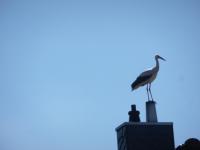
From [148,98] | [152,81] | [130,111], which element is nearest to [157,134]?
[130,111]

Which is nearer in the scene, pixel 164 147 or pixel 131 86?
pixel 164 147

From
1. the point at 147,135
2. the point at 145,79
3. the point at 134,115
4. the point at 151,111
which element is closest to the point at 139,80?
the point at 145,79

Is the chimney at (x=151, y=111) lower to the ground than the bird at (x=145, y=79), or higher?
lower

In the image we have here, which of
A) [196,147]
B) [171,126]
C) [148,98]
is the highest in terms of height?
[148,98]

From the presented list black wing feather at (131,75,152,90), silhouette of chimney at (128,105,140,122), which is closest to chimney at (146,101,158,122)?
silhouette of chimney at (128,105,140,122)

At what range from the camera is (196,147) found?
12.4 meters

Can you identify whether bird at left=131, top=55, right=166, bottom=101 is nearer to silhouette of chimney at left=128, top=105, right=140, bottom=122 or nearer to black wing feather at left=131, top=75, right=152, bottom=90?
black wing feather at left=131, top=75, right=152, bottom=90

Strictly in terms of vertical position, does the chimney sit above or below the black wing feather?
below

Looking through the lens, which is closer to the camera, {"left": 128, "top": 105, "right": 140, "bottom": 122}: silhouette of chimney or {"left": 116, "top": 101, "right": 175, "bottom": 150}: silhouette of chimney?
{"left": 116, "top": 101, "right": 175, "bottom": 150}: silhouette of chimney

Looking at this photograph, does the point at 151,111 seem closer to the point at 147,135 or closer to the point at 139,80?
the point at 147,135

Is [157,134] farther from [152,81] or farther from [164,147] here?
[152,81]

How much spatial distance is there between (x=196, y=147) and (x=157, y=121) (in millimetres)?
1914

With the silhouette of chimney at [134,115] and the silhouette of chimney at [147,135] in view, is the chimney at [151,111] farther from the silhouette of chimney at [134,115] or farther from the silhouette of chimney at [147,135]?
the silhouette of chimney at [147,135]

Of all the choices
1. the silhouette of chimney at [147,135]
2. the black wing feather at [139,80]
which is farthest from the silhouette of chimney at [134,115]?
the black wing feather at [139,80]
